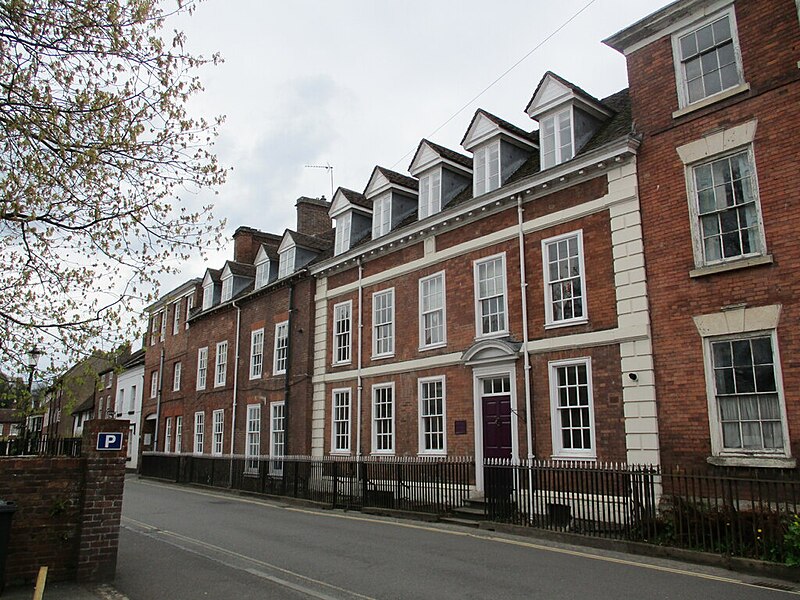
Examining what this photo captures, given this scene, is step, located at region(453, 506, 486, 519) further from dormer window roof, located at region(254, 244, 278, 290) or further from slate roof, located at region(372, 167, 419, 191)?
dormer window roof, located at region(254, 244, 278, 290)

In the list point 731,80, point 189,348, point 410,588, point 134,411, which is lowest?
point 410,588

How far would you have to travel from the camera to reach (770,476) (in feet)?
35.6

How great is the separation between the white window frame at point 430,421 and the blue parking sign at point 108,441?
10069 mm

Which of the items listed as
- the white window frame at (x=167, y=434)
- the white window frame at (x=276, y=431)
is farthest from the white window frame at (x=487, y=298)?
the white window frame at (x=167, y=434)

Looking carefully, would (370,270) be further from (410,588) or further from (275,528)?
(410,588)

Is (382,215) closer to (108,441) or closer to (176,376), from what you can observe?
(108,441)

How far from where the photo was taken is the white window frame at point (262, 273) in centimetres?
2772

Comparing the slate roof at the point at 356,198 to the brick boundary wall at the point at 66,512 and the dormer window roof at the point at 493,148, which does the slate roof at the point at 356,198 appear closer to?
the dormer window roof at the point at 493,148

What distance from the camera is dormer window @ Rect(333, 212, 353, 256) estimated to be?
23203mm

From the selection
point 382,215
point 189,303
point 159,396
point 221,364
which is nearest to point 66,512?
point 382,215

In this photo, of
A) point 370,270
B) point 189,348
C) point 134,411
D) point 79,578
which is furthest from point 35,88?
point 134,411

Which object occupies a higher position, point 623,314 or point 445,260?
point 445,260

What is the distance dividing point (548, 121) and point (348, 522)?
35.2 feet

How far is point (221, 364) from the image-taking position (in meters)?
30.1
